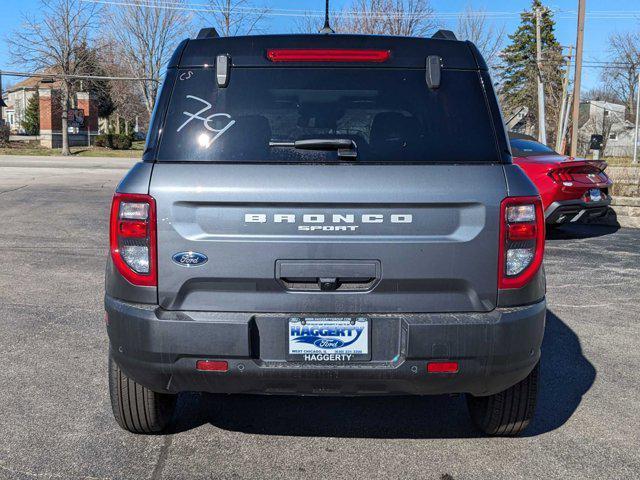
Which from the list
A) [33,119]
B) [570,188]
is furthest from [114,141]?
[570,188]

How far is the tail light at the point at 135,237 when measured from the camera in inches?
111

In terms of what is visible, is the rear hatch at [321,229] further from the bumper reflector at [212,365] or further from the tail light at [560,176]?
the tail light at [560,176]

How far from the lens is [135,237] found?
9.36 feet

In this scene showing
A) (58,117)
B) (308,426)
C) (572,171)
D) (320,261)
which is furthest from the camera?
(58,117)

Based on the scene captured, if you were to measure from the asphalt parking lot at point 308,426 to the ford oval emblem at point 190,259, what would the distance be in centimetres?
103

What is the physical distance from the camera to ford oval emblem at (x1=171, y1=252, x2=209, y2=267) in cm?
281

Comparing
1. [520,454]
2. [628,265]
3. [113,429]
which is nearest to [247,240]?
[113,429]

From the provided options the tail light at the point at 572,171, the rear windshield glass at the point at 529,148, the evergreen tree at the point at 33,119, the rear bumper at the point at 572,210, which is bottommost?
the rear bumper at the point at 572,210

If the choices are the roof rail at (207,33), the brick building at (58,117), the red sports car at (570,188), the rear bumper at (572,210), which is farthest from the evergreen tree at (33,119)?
the roof rail at (207,33)

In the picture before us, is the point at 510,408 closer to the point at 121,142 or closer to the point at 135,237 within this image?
the point at 135,237

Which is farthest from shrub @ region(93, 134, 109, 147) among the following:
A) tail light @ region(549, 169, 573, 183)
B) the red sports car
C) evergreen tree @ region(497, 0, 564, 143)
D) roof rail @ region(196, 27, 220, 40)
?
roof rail @ region(196, 27, 220, 40)

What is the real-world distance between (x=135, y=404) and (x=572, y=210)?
27.0 ft

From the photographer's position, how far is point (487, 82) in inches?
122

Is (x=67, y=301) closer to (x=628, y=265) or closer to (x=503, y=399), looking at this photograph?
(x=503, y=399)
